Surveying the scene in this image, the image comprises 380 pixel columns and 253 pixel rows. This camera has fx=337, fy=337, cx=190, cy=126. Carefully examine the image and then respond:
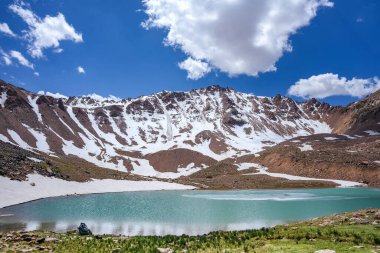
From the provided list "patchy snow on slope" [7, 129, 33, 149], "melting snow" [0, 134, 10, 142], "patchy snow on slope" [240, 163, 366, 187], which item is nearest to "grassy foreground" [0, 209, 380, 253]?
"patchy snow on slope" [240, 163, 366, 187]

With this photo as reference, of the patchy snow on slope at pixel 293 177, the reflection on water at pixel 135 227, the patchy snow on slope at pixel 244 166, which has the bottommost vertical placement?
the reflection on water at pixel 135 227

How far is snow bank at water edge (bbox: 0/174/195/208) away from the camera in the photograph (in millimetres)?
68312

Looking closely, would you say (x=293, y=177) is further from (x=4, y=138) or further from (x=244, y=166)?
(x=4, y=138)

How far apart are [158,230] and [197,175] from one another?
133 m

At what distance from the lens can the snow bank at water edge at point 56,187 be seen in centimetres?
6831

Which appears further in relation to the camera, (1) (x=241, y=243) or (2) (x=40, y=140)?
(2) (x=40, y=140)

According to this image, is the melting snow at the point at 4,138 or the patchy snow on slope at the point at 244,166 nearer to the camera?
the melting snow at the point at 4,138

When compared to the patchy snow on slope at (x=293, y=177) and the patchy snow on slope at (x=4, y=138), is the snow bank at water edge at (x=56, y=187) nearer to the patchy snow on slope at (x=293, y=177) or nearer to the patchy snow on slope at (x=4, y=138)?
the patchy snow on slope at (x=293, y=177)

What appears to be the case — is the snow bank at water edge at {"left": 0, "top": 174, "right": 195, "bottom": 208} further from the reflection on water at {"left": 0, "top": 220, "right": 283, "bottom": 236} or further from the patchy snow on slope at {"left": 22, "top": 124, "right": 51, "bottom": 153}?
the patchy snow on slope at {"left": 22, "top": 124, "right": 51, "bottom": 153}

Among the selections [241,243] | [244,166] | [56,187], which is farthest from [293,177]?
[241,243]

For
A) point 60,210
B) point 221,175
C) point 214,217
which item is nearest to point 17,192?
point 60,210

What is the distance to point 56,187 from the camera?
3519 inches

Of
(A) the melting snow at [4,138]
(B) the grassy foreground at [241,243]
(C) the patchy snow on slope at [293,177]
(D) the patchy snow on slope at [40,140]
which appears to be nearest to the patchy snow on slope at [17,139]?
(A) the melting snow at [4,138]

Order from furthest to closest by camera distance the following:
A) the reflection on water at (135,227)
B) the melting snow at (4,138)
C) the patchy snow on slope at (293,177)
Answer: the melting snow at (4,138) → the patchy snow on slope at (293,177) → the reflection on water at (135,227)
